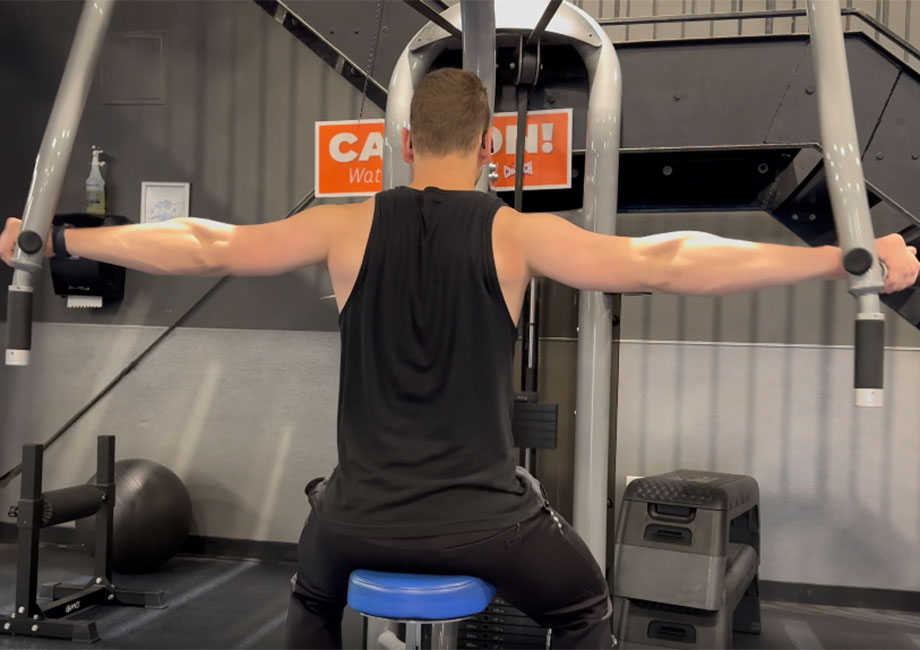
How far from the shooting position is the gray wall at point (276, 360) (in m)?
3.70

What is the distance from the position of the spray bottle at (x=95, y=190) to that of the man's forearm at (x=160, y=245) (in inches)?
125

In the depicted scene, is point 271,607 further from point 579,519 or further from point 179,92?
point 179,92

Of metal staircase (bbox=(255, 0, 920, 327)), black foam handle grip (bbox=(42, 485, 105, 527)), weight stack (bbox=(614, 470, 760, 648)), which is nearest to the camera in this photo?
metal staircase (bbox=(255, 0, 920, 327))

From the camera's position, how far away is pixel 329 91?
13.8ft

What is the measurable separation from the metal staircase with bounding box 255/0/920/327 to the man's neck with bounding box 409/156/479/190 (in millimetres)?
1402

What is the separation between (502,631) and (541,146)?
65.6 inches

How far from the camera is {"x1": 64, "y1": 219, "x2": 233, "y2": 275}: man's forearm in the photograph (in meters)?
1.42

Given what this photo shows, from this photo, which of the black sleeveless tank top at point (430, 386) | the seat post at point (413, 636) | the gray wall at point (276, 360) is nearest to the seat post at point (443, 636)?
the seat post at point (413, 636)

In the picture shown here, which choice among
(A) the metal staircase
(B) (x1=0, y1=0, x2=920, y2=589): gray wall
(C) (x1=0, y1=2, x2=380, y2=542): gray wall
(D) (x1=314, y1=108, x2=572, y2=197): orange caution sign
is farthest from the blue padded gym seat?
(C) (x1=0, y1=2, x2=380, y2=542): gray wall

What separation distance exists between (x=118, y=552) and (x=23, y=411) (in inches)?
52.9

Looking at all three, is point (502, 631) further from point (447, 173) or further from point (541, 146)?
point (447, 173)

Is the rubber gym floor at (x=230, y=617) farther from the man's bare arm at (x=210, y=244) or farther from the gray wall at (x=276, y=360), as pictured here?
the man's bare arm at (x=210, y=244)

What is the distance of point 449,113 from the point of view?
55.6 inches

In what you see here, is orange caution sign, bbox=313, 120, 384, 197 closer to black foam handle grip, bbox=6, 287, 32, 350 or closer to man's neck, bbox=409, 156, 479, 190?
man's neck, bbox=409, 156, 479, 190
